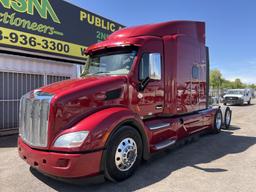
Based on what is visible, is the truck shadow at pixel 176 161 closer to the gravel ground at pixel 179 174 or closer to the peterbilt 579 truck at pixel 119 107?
the gravel ground at pixel 179 174

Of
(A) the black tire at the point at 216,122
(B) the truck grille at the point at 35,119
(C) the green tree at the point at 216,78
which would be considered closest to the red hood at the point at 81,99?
(B) the truck grille at the point at 35,119

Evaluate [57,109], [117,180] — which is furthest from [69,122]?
[117,180]

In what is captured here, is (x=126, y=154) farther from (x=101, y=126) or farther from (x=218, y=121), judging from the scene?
(x=218, y=121)

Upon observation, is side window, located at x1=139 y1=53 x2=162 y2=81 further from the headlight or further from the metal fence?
the metal fence

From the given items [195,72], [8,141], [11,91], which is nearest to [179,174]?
[195,72]

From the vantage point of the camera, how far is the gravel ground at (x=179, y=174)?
4.41 metres

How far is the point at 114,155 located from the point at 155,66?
2227 mm

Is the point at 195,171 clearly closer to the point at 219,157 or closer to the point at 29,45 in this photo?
the point at 219,157

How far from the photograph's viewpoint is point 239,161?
5.87m

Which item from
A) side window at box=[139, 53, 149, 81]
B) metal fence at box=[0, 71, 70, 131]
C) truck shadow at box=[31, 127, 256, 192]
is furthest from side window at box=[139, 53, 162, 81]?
metal fence at box=[0, 71, 70, 131]

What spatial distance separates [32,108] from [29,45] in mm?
5738

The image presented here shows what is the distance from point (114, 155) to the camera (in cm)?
453

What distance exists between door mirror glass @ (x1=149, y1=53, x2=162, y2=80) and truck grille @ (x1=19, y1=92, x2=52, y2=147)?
87.9 inches

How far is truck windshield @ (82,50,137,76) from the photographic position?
547 cm
